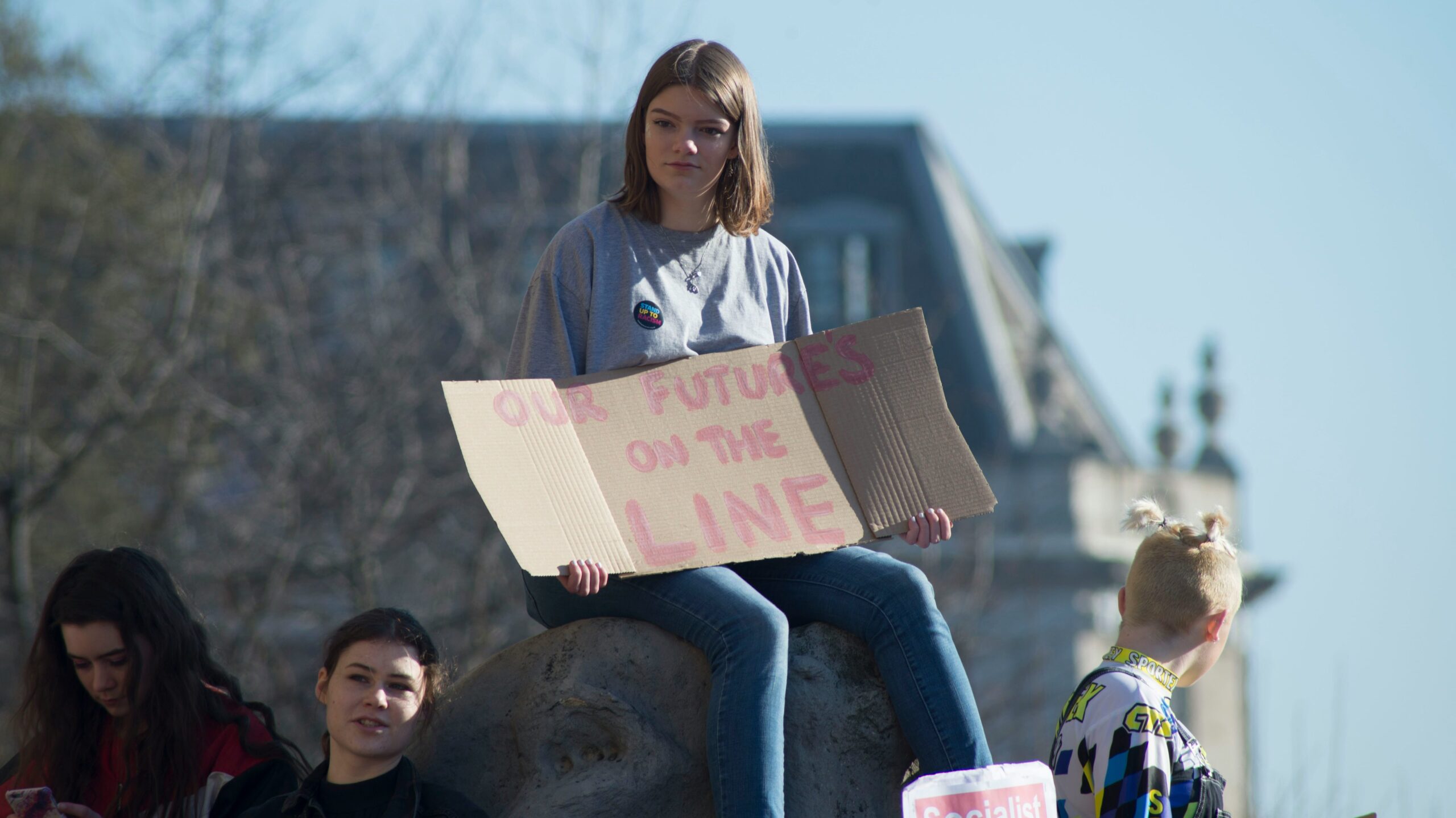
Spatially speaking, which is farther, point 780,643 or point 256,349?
point 256,349

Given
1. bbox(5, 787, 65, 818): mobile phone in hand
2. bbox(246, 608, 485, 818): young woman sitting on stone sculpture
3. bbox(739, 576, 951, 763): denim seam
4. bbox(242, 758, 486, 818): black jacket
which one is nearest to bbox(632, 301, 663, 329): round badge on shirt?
bbox(739, 576, 951, 763): denim seam

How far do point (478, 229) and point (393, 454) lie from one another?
224 centimetres

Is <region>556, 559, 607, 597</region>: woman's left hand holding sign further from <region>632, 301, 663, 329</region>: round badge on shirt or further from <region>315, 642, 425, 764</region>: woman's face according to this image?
<region>632, 301, 663, 329</region>: round badge on shirt

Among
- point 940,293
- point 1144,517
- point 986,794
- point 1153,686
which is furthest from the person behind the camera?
point 940,293

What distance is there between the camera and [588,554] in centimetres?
324

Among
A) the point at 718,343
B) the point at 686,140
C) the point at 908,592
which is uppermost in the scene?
the point at 686,140

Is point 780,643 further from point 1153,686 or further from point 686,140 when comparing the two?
point 686,140

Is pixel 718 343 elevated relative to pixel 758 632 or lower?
elevated

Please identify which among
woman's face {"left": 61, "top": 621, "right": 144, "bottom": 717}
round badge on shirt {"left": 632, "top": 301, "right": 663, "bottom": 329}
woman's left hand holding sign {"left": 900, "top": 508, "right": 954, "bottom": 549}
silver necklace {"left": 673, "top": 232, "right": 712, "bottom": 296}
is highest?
silver necklace {"left": 673, "top": 232, "right": 712, "bottom": 296}

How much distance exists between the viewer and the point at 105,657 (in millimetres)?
3566

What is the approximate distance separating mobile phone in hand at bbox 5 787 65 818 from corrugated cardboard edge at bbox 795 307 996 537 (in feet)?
5.78

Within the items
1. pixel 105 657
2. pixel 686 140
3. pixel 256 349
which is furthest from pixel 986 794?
pixel 256 349

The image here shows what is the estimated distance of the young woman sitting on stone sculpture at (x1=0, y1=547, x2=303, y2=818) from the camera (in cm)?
344

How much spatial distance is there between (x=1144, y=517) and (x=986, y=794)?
1.19 meters
